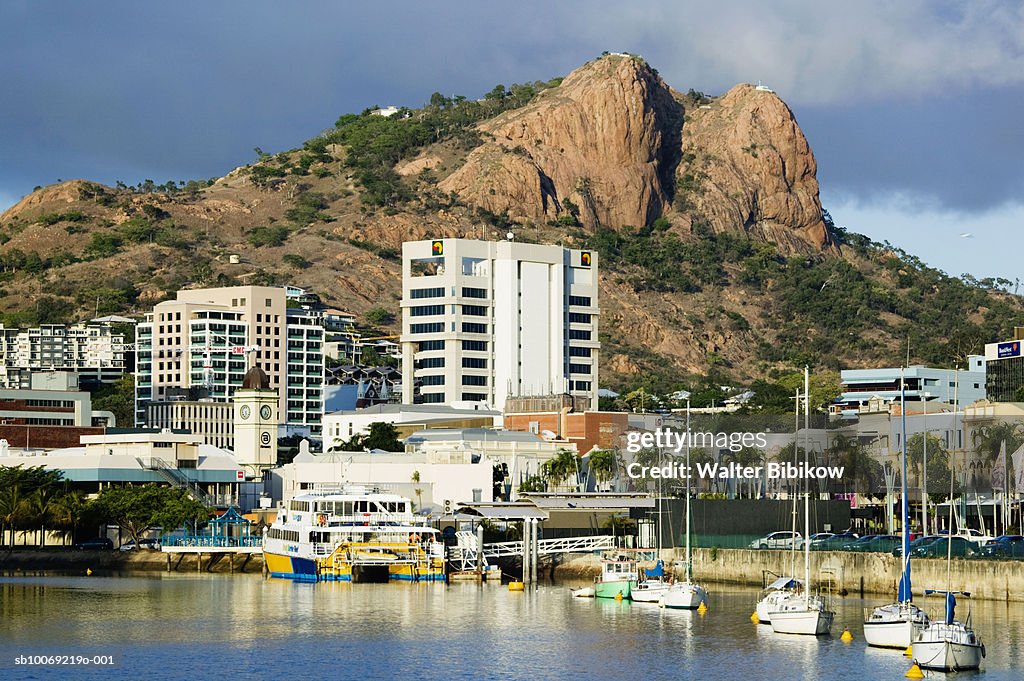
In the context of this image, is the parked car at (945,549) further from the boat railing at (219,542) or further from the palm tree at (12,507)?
the palm tree at (12,507)

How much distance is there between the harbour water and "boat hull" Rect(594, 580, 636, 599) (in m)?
1.21

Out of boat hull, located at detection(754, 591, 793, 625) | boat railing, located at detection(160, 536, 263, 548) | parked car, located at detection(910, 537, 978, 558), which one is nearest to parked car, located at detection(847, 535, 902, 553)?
parked car, located at detection(910, 537, 978, 558)

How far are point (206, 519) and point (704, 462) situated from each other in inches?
1895

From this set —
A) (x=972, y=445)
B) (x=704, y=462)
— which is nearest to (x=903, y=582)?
(x=704, y=462)

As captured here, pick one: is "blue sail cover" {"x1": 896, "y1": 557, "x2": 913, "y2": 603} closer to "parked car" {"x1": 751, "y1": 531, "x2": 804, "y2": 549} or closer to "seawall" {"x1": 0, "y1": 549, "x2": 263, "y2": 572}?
"parked car" {"x1": 751, "y1": 531, "x2": 804, "y2": 549}

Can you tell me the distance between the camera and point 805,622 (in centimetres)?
9275

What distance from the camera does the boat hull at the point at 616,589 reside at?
374 ft

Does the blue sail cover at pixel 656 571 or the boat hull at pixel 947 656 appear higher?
the blue sail cover at pixel 656 571

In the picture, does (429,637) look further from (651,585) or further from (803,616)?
(651,585)

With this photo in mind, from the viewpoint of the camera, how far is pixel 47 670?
8056cm

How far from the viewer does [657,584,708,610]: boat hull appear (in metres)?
107

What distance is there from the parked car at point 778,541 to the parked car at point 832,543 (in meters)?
0.95

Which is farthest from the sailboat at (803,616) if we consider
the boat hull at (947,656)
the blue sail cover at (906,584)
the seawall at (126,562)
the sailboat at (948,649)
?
the seawall at (126,562)

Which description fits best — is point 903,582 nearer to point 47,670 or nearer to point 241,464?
point 47,670
